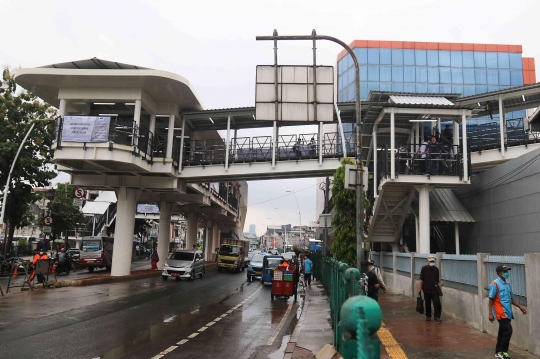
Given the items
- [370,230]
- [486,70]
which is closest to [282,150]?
[370,230]

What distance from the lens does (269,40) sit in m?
11.9

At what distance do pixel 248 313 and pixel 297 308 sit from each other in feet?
8.21

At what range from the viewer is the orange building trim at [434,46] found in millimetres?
59406

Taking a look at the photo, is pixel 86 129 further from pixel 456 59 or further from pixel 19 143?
pixel 456 59

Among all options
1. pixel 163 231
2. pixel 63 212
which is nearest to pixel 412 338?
pixel 163 231

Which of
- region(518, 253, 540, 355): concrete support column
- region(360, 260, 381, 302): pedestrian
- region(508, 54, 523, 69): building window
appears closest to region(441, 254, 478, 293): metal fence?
region(360, 260, 381, 302): pedestrian

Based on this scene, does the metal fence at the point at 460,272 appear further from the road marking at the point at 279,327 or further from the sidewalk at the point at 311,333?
the road marking at the point at 279,327

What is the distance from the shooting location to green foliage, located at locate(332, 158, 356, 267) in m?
18.1

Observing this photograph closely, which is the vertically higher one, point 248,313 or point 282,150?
point 282,150

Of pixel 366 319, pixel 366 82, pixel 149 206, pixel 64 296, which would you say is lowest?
pixel 64 296

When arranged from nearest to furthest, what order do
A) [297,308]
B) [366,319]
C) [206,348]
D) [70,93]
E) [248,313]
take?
[366,319] → [206,348] → [248,313] → [297,308] → [70,93]

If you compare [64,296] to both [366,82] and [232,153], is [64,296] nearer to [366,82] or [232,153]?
[232,153]

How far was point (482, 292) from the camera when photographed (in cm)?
990

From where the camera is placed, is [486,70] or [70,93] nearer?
[70,93]
